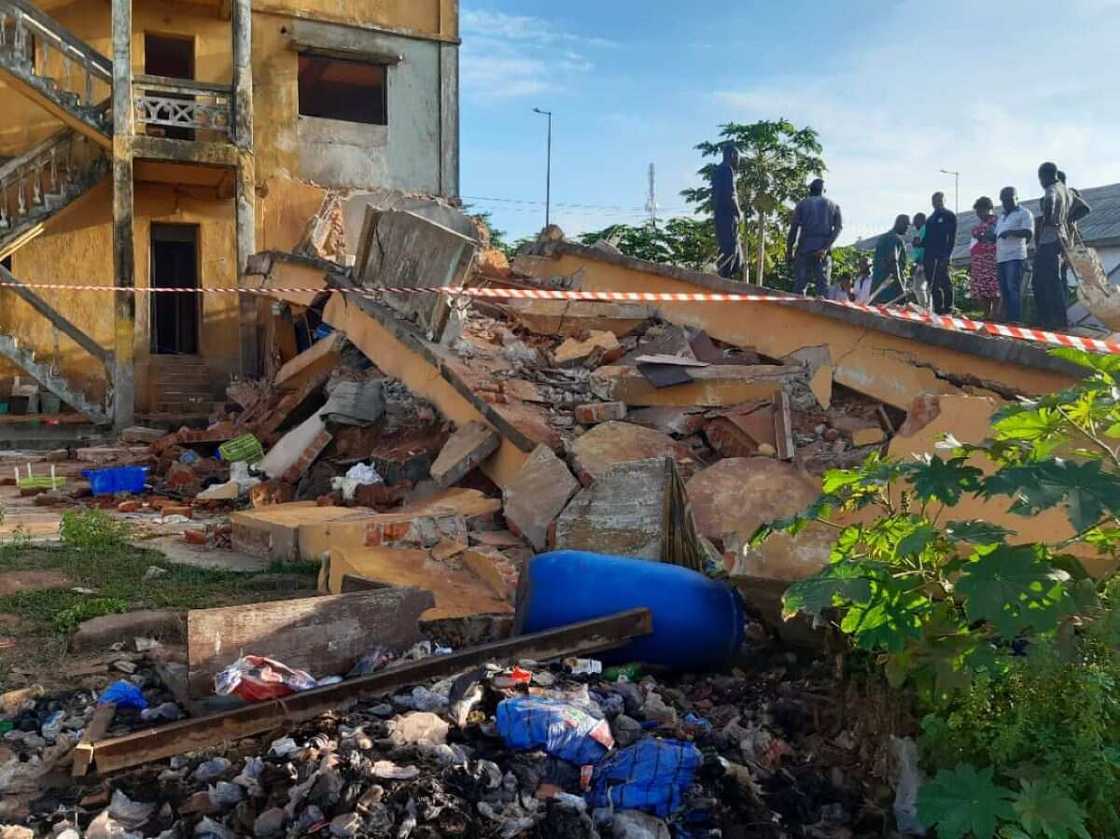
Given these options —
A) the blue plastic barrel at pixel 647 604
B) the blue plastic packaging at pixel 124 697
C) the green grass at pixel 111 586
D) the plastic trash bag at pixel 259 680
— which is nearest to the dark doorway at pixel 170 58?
the green grass at pixel 111 586

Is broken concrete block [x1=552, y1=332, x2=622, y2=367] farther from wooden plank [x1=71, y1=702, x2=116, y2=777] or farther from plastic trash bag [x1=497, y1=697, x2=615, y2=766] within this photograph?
plastic trash bag [x1=497, y1=697, x2=615, y2=766]

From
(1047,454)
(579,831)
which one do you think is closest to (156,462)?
(579,831)

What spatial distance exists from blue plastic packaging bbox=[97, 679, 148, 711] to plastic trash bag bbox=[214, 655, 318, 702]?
1.30 feet

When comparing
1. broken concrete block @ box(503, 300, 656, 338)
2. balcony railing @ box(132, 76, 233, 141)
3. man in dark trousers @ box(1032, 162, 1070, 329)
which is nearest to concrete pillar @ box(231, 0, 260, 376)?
balcony railing @ box(132, 76, 233, 141)

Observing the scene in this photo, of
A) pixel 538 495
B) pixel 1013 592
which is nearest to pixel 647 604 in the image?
pixel 1013 592

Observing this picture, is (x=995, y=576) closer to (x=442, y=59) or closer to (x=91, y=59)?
(x=91, y=59)

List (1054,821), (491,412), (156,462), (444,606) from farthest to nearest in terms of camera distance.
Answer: (156,462), (491,412), (444,606), (1054,821)

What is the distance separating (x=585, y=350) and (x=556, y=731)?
550 centimetres

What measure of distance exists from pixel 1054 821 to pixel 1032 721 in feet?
1.05

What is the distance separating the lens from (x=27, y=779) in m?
3.41

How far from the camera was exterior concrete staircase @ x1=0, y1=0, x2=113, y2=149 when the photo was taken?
42.5ft

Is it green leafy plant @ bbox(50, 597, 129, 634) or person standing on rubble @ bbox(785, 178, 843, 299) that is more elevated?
person standing on rubble @ bbox(785, 178, 843, 299)

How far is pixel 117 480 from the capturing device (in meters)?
9.59

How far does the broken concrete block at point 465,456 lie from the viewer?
7.12 m
